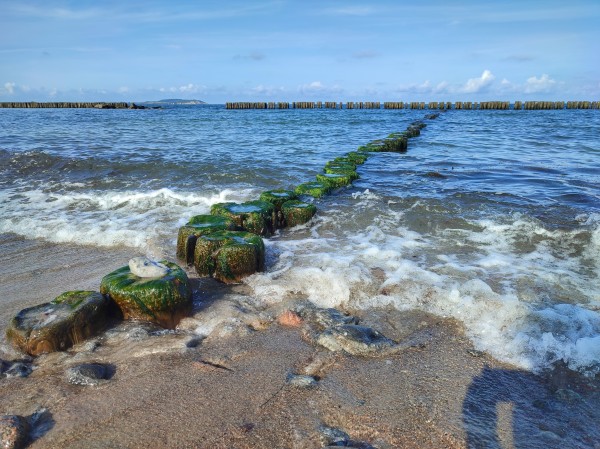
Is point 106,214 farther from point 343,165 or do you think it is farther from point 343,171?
point 343,165

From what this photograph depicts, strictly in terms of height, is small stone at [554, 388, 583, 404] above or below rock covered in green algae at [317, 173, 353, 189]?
below

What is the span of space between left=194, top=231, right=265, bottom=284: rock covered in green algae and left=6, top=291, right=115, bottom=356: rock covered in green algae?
55.0 inches

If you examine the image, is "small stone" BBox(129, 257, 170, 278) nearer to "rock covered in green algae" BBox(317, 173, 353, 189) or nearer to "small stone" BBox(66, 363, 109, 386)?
"small stone" BBox(66, 363, 109, 386)

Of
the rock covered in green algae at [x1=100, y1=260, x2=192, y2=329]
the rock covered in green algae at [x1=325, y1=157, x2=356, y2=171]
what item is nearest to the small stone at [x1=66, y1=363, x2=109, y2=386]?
the rock covered in green algae at [x1=100, y1=260, x2=192, y2=329]

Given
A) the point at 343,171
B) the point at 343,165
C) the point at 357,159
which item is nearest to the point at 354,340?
the point at 343,171

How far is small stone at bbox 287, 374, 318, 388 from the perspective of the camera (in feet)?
10.3

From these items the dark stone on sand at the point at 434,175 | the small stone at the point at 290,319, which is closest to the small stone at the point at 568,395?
the small stone at the point at 290,319

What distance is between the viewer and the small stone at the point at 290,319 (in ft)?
13.5

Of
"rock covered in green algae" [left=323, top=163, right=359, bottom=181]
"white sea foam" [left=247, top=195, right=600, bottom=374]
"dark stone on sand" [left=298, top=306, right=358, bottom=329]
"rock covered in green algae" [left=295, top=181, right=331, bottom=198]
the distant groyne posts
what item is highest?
the distant groyne posts

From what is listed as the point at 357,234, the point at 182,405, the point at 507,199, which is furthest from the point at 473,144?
the point at 182,405

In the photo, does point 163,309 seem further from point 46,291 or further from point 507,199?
Answer: point 507,199

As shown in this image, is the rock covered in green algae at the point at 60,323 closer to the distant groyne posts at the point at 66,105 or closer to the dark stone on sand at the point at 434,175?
the dark stone on sand at the point at 434,175

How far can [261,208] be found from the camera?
701 centimetres

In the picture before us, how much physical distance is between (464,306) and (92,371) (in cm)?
348
